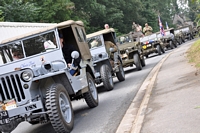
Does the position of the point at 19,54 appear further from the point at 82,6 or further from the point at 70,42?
the point at 82,6

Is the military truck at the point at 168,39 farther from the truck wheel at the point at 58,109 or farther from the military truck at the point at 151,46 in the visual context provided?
the truck wheel at the point at 58,109

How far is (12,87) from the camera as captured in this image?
21.3 feet

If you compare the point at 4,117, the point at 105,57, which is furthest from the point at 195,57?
the point at 4,117

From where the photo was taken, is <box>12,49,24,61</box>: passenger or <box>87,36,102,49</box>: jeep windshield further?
<box>87,36,102,49</box>: jeep windshield

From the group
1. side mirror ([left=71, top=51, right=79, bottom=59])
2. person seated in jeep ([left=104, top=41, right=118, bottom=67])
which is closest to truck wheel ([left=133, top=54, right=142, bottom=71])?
person seated in jeep ([left=104, top=41, right=118, bottom=67])

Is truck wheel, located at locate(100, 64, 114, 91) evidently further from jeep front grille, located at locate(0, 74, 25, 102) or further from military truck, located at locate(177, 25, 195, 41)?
military truck, located at locate(177, 25, 195, 41)

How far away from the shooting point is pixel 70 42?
9.39 m

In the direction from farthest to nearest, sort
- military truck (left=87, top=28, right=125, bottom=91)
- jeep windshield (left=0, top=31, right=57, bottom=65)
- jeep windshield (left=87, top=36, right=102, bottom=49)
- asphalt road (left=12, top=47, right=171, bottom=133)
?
jeep windshield (left=87, top=36, right=102, bottom=49) → military truck (left=87, top=28, right=125, bottom=91) → jeep windshield (left=0, top=31, right=57, bottom=65) → asphalt road (left=12, top=47, right=171, bottom=133)

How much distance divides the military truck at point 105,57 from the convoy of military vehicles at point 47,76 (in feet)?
0.11

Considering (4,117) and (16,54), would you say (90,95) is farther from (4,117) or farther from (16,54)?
(4,117)

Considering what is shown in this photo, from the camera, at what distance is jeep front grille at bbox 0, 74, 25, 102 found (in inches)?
255

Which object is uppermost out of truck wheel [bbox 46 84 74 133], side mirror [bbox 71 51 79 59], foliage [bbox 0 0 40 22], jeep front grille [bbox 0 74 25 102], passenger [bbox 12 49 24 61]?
foliage [bbox 0 0 40 22]

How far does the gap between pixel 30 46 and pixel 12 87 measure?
2.08m

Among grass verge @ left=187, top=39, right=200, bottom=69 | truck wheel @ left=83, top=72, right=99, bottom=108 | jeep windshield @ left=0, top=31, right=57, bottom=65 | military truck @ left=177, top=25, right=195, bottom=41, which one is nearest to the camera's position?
jeep windshield @ left=0, top=31, right=57, bottom=65
